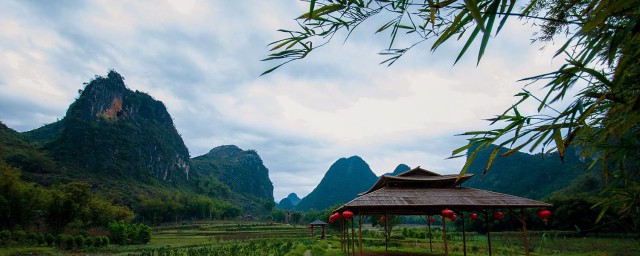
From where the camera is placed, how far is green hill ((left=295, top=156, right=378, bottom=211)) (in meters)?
125

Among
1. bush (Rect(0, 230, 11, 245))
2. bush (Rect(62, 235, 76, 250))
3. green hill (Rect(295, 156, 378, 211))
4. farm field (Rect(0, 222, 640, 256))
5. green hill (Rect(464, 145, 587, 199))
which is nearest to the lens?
farm field (Rect(0, 222, 640, 256))

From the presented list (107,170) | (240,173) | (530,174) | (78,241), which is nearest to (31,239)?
(78,241)

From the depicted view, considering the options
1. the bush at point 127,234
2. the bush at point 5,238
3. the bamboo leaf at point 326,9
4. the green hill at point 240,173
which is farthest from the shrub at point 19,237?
the green hill at point 240,173

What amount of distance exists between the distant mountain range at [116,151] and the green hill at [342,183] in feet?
127

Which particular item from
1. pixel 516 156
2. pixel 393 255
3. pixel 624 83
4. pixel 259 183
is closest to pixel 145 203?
pixel 393 255

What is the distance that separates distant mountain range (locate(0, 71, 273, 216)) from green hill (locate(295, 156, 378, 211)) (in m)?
38.8

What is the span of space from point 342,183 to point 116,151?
82.7m

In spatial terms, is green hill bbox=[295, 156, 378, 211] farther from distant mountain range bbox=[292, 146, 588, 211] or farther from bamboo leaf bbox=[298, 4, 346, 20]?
bamboo leaf bbox=[298, 4, 346, 20]

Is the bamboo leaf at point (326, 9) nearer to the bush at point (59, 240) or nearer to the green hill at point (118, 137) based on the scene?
the bush at point (59, 240)

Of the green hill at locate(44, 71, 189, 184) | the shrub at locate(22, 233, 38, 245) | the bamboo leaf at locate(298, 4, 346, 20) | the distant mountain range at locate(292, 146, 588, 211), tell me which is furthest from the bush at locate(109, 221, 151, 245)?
the green hill at locate(44, 71, 189, 184)

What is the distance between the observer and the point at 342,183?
427 ft

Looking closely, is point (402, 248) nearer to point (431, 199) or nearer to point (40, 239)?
point (431, 199)

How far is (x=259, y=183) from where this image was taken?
12319cm

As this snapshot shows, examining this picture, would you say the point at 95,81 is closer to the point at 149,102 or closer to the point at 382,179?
the point at 149,102
